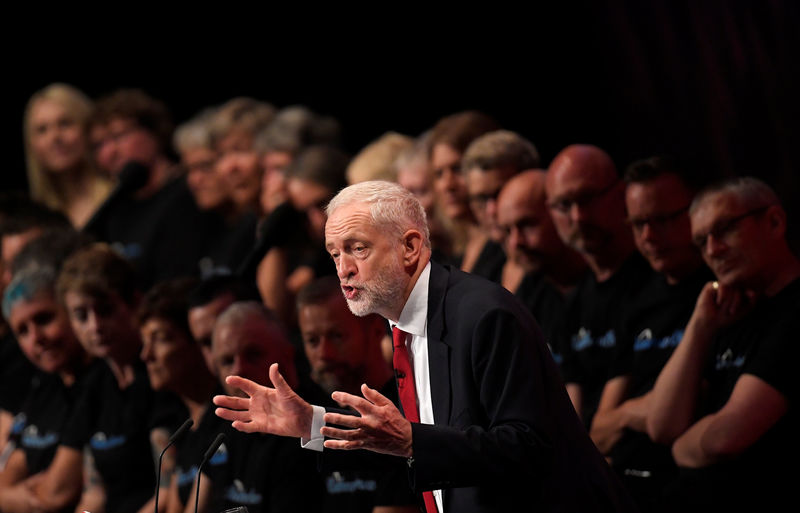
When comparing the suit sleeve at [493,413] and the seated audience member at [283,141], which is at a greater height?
the seated audience member at [283,141]

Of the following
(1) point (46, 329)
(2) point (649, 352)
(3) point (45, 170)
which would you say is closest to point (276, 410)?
(2) point (649, 352)

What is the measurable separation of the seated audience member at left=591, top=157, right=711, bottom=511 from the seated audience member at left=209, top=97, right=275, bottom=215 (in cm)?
264

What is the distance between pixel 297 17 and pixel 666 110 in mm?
3091

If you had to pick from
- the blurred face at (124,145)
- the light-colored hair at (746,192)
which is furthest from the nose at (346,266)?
the blurred face at (124,145)

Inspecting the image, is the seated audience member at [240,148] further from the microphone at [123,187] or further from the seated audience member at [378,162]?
the seated audience member at [378,162]

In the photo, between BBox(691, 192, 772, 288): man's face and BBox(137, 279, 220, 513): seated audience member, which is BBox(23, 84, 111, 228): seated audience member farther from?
BBox(691, 192, 772, 288): man's face

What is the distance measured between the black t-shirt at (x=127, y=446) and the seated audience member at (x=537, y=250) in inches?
60.3

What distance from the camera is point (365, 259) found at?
109 inches

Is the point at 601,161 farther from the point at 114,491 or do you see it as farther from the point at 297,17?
the point at 297,17

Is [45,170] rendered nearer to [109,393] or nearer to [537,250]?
[109,393]

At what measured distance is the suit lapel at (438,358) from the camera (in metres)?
2.75

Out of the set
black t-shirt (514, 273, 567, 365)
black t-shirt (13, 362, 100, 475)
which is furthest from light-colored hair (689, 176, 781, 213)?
black t-shirt (13, 362, 100, 475)

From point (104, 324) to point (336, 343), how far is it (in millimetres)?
1364

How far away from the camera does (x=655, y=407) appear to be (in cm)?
368
